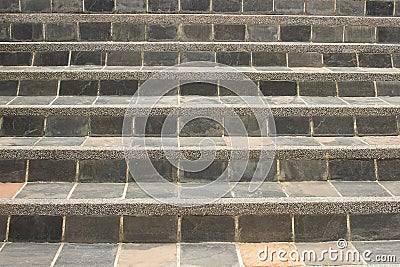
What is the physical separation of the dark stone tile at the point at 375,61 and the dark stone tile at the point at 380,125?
67 cm

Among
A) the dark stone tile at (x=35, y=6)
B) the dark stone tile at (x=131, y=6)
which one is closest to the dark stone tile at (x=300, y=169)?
the dark stone tile at (x=131, y=6)

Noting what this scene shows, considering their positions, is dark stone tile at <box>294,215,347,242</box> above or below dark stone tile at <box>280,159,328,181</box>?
below

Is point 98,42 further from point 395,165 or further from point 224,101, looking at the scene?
point 395,165

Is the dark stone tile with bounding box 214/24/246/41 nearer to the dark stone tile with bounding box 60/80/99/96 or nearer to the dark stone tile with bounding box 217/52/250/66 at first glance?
the dark stone tile with bounding box 217/52/250/66

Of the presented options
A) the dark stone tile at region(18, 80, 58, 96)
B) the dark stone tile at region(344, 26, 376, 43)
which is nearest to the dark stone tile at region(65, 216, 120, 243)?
the dark stone tile at region(18, 80, 58, 96)

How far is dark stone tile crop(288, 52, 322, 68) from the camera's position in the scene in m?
3.62

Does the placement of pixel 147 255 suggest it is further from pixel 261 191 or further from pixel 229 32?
pixel 229 32

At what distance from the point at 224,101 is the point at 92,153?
910mm

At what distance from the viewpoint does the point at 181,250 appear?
2512mm

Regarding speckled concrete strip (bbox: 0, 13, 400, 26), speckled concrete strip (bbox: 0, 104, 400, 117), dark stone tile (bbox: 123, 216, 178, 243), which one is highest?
speckled concrete strip (bbox: 0, 13, 400, 26)

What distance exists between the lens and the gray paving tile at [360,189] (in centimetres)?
266

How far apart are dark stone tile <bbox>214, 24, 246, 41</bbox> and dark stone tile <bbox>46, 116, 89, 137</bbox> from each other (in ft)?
4.21

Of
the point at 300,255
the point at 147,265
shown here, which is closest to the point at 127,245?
the point at 147,265

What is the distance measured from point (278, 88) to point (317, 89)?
0.26 m
